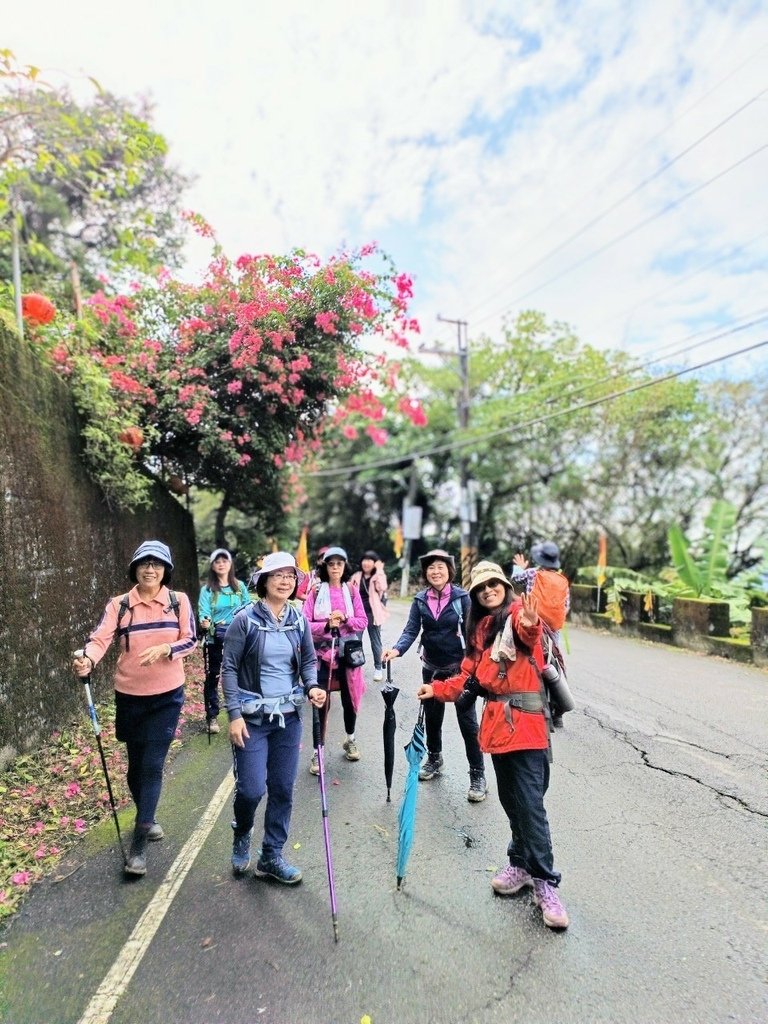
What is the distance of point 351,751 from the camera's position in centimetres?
539

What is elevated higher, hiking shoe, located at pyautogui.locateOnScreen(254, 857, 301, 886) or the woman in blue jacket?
the woman in blue jacket

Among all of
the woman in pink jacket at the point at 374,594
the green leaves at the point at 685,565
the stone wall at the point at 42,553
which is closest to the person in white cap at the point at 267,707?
the stone wall at the point at 42,553

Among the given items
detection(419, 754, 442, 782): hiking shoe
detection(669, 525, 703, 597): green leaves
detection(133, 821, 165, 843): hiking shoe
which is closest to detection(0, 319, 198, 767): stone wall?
detection(133, 821, 165, 843): hiking shoe

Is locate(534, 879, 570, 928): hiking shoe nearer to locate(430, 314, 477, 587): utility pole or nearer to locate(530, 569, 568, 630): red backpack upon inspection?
locate(530, 569, 568, 630): red backpack

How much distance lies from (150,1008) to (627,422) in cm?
1846

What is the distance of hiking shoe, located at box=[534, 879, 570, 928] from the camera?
9.82ft

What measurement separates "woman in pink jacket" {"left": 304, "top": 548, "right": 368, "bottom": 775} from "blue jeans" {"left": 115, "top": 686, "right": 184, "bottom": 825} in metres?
1.55

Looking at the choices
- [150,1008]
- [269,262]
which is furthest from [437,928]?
[269,262]

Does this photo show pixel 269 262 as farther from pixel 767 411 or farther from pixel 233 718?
pixel 767 411

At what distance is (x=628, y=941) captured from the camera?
290cm

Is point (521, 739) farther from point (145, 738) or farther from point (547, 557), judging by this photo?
point (547, 557)

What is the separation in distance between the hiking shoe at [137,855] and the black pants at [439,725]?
198 cm

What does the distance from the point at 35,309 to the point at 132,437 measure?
169cm

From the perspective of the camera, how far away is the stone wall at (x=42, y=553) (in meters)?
4.95
